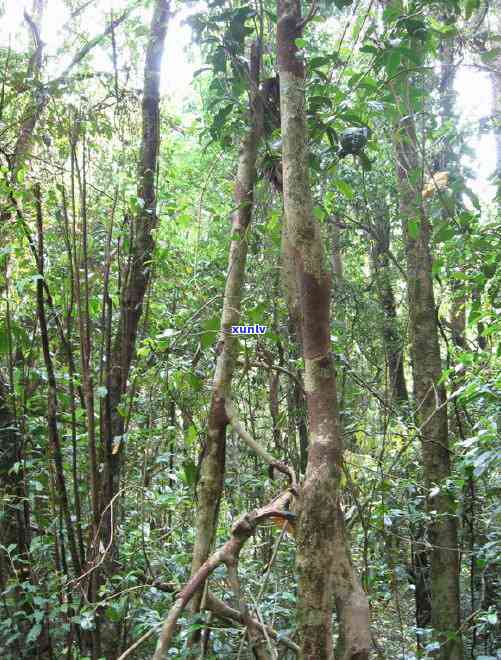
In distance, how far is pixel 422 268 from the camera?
3.49m

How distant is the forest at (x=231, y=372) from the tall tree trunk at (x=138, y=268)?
0.01m

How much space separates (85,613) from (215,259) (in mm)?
2463

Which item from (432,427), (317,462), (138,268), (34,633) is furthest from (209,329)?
(432,427)

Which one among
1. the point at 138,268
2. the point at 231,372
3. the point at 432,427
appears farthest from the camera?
the point at 432,427

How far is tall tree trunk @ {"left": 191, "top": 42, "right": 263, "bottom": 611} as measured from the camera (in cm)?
204

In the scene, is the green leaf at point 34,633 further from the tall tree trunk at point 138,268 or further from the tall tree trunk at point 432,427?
the tall tree trunk at point 432,427

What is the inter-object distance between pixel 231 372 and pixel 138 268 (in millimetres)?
919

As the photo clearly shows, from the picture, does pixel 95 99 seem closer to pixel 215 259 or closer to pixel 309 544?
pixel 215 259

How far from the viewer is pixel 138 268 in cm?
280

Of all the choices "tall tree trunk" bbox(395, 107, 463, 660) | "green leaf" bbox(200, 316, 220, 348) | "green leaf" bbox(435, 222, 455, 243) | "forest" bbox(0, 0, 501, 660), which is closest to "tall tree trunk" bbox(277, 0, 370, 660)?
"forest" bbox(0, 0, 501, 660)

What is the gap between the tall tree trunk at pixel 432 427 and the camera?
119 inches

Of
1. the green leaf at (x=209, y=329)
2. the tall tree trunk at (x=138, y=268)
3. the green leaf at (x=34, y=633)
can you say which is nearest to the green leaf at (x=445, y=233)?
the green leaf at (x=209, y=329)

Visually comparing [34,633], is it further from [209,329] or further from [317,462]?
[317,462]

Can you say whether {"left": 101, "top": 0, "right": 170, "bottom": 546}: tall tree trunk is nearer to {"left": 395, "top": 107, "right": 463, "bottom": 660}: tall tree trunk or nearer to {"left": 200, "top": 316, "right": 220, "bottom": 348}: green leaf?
{"left": 200, "top": 316, "right": 220, "bottom": 348}: green leaf
